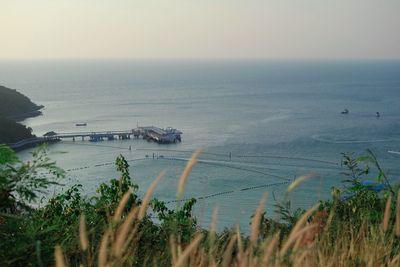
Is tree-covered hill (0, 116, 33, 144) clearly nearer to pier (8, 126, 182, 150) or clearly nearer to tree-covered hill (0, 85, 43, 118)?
pier (8, 126, 182, 150)

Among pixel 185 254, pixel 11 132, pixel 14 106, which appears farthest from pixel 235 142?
pixel 185 254

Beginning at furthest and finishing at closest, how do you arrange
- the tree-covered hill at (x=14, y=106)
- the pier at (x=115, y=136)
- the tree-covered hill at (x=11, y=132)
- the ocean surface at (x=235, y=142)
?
the tree-covered hill at (x=14, y=106) → the pier at (x=115, y=136) → the tree-covered hill at (x=11, y=132) → the ocean surface at (x=235, y=142)

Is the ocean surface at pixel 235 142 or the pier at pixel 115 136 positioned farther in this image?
the pier at pixel 115 136

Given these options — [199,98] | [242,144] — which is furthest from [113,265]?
[199,98]

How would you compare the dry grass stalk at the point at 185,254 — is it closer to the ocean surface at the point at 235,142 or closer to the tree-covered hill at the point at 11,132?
the ocean surface at the point at 235,142

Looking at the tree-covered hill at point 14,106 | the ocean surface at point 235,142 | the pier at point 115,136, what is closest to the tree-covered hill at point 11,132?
A: the pier at point 115,136
